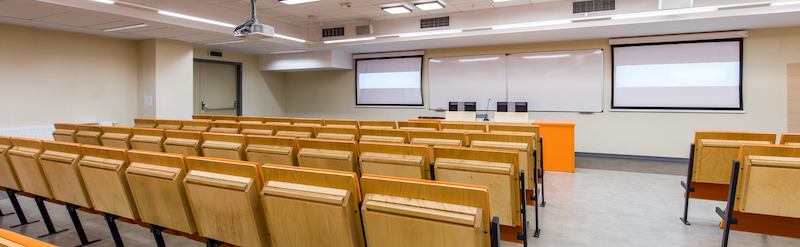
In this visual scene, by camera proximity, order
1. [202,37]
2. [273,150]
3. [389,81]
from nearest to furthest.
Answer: [273,150] → [202,37] → [389,81]

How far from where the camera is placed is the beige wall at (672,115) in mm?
6457

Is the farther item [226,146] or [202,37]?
[202,37]

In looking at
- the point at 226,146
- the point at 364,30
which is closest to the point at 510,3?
the point at 364,30

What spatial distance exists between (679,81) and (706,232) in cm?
478

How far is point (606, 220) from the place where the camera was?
3607 mm

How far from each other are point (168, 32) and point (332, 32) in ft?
10.3

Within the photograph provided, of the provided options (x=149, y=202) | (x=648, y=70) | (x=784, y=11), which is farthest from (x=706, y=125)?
(x=149, y=202)

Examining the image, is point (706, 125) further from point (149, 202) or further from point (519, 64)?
point (149, 202)

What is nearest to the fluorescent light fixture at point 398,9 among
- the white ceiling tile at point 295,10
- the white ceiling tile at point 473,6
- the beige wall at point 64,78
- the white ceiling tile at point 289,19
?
the white ceiling tile at point 473,6

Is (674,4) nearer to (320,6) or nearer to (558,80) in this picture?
(558,80)

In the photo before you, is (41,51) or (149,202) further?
(41,51)

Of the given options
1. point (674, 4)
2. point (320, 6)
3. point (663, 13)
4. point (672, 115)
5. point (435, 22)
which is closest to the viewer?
point (674, 4)

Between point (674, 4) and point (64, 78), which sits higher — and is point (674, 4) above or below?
above

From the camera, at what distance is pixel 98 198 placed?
2.51 metres
